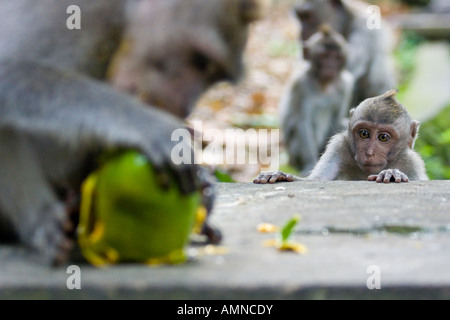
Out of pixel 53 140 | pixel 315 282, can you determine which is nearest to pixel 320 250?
pixel 315 282

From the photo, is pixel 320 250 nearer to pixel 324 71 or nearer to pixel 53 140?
pixel 53 140

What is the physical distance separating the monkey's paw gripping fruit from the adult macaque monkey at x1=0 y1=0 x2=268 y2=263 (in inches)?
5.9

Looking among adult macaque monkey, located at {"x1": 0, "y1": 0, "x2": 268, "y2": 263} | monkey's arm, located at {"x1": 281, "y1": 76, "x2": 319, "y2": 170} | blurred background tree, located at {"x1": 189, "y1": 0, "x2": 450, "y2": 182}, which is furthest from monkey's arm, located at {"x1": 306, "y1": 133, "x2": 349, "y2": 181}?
monkey's arm, located at {"x1": 281, "y1": 76, "x2": 319, "y2": 170}

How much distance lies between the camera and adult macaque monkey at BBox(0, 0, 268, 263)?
3883 millimetres

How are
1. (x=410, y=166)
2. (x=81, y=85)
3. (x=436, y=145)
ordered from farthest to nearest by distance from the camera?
(x=436, y=145) → (x=410, y=166) → (x=81, y=85)

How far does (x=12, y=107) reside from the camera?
157 inches

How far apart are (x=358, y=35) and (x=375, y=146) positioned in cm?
683

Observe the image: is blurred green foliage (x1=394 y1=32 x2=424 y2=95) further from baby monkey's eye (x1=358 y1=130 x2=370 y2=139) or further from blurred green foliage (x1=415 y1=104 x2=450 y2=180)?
baby monkey's eye (x1=358 y1=130 x2=370 y2=139)

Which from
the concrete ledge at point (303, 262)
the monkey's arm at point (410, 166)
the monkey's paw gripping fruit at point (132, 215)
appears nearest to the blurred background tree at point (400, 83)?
the monkey's arm at point (410, 166)

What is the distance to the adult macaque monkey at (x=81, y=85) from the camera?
12.7ft

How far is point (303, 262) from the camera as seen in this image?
12.2 ft

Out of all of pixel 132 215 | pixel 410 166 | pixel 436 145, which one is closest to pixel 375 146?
pixel 410 166

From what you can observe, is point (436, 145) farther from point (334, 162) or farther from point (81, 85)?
point (81, 85)
